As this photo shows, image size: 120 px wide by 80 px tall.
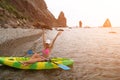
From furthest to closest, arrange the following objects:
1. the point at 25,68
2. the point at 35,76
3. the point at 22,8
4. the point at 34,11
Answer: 1. the point at 34,11
2. the point at 22,8
3. the point at 25,68
4. the point at 35,76

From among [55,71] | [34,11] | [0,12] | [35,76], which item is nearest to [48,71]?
[55,71]

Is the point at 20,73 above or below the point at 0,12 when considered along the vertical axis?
below

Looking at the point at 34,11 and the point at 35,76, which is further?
the point at 34,11

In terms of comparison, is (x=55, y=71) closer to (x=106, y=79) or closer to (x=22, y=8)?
(x=106, y=79)

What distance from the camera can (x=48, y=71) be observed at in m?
12.1

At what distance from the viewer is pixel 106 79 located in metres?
11.4

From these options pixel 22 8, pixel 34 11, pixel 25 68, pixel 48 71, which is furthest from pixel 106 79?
pixel 34 11

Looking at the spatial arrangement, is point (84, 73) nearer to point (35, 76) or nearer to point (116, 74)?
point (116, 74)

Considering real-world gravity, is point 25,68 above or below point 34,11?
below

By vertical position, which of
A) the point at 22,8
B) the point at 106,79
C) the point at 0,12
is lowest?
the point at 106,79

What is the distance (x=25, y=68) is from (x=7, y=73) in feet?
3.92

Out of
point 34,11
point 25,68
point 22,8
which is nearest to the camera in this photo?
point 25,68

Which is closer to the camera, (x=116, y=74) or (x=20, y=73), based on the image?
(x=20, y=73)

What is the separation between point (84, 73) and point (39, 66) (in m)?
3.00
